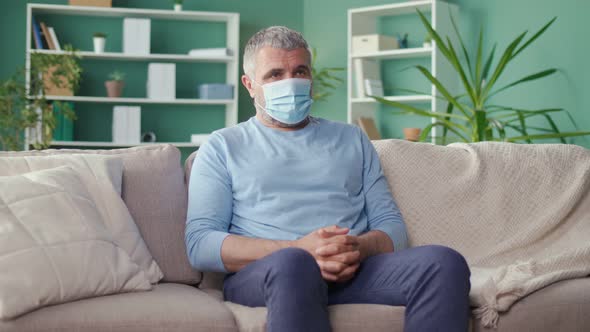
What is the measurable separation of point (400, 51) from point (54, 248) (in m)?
3.74

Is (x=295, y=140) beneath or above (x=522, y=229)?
above

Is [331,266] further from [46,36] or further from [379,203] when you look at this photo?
[46,36]

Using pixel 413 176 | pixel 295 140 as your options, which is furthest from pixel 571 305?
pixel 295 140

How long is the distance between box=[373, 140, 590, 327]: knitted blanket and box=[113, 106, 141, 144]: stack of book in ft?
11.9

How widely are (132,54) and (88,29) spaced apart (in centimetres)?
49

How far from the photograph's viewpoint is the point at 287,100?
230cm

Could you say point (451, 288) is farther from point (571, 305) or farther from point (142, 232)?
point (142, 232)

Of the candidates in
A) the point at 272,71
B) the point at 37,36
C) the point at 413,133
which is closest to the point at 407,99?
the point at 413,133

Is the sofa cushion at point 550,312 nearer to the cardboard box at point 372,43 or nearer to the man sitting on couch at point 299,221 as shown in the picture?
the man sitting on couch at point 299,221

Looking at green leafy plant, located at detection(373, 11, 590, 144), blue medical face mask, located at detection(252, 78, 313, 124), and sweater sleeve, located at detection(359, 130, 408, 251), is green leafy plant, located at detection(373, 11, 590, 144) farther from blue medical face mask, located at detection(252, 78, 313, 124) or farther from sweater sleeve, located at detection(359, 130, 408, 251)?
blue medical face mask, located at detection(252, 78, 313, 124)

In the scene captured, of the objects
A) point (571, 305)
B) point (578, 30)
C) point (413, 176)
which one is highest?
point (578, 30)

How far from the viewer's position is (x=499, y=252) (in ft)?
7.88

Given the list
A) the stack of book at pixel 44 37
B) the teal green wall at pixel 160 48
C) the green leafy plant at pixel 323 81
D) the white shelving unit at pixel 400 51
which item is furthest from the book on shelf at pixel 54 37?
the white shelving unit at pixel 400 51

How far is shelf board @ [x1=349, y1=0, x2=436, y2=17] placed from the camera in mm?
5262
